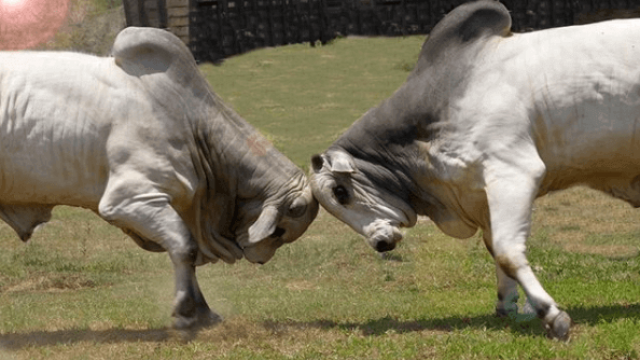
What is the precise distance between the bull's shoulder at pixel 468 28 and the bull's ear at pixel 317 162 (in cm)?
97

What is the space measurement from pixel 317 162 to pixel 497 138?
4.61ft

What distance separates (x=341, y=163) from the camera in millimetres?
8828

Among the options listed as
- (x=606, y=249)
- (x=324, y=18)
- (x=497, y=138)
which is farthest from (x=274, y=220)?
(x=324, y=18)

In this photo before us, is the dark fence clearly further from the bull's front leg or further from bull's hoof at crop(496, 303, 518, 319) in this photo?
the bull's front leg

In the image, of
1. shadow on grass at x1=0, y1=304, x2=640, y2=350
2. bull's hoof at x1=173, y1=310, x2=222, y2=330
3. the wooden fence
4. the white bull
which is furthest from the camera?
the wooden fence

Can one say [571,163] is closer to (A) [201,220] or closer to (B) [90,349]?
(A) [201,220]

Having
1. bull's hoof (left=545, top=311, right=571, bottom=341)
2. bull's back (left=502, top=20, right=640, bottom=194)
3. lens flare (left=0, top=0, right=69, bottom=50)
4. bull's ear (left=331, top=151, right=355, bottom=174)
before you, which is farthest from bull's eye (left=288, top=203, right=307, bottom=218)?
lens flare (left=0, top=0, right=69, bottom=50)

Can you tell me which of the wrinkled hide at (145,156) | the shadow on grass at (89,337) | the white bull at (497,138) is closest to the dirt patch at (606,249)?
the white bull at (497,138)

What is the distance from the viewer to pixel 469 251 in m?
12.5

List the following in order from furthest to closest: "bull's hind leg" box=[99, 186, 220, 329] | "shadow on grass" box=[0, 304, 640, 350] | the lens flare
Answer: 1. the lens flare
2. "bull's hind leg" box=[99, 186, 220, 329]
3. "shadow on grass" box=[0, 304, 640, 350]

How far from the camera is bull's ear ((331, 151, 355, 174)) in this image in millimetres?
8812

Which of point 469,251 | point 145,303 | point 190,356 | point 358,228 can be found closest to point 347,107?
point 469,251

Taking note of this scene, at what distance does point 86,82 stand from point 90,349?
1799 millimetres

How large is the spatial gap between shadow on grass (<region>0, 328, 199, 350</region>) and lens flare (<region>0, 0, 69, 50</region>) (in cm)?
1241
